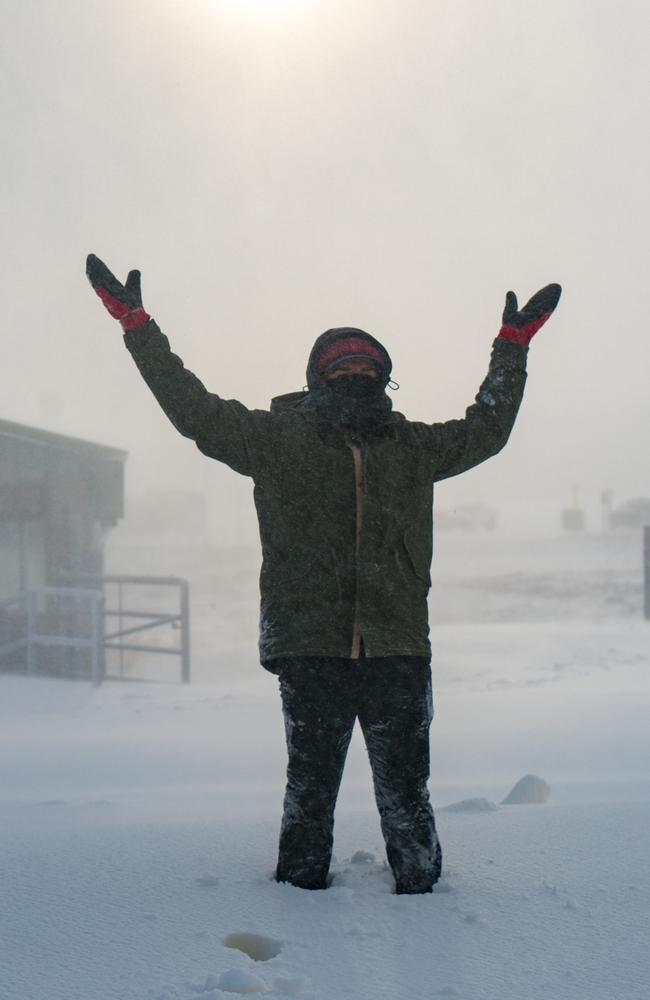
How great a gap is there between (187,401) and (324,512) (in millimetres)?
427

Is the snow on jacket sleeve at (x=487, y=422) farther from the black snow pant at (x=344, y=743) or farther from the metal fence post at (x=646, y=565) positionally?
the metal fence post at (x=646, y=565)

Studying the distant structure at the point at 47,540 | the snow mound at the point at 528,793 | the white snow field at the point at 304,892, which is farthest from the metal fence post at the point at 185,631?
the snow mound at the point at 528,793

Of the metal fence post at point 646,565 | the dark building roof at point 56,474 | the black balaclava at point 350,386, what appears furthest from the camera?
the metal fence post at point 646,565

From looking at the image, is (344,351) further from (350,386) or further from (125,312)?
(125,312)

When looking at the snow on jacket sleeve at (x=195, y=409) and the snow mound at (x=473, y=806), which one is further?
the snow mound at (x=473, y=806)

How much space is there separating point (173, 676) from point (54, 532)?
10.8ft

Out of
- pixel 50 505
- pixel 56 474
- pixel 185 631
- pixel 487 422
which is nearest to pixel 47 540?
pixel 50 505

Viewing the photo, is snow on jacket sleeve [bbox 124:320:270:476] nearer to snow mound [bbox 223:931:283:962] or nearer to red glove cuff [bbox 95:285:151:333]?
red glove cuff [bbox 95:285:151:333]

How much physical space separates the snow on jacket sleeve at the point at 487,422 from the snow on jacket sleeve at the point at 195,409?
461mm

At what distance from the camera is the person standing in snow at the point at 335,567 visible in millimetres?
2023

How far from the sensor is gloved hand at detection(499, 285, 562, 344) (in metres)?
2.34

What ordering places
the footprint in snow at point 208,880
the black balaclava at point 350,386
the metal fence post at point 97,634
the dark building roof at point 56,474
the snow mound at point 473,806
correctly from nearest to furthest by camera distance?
the footprint in snow at point 208,880
the black balaclava at point 350,386
the snow mound at point 473,806
the metal fence post at point 97,634
the dark building roof at point 56,474

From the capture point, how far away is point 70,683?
9.05m

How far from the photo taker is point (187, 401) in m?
2.09
